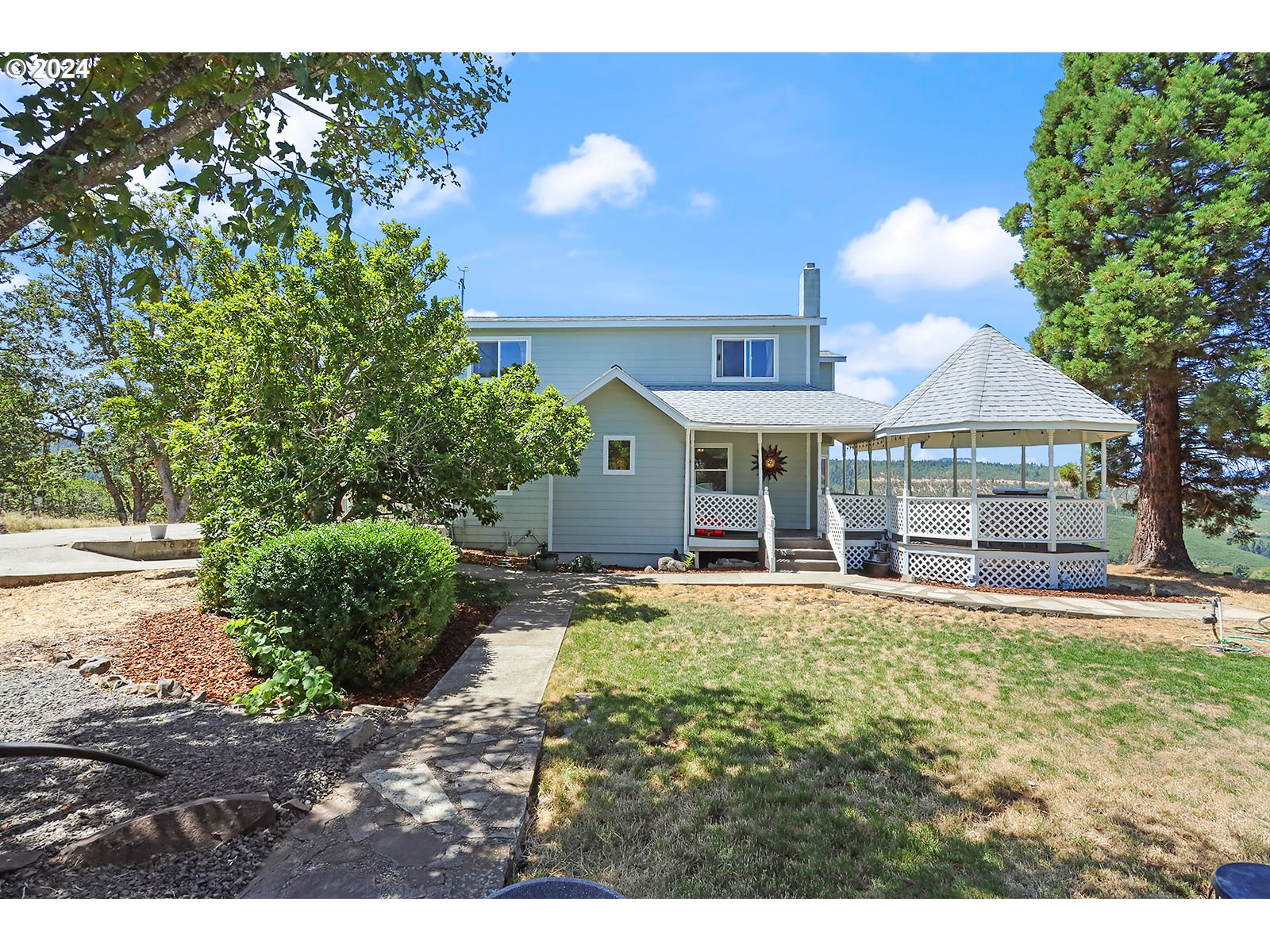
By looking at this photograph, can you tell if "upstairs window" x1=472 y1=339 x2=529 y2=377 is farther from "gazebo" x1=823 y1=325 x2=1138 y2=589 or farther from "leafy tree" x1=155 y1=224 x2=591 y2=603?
"gazebo" x1=823 y1=325 x2=1138 y2=589

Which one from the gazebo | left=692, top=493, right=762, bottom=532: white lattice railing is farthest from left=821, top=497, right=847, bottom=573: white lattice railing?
left=692, top=493, right=762, bottom=532: white lattice railing

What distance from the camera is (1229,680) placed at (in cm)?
626

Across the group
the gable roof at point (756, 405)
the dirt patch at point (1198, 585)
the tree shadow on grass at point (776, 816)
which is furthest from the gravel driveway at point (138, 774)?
the dirt patch at point (1198, 585)

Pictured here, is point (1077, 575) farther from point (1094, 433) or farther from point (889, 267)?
point (889, 267)

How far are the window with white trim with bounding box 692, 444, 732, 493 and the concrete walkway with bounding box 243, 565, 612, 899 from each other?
34.2ft

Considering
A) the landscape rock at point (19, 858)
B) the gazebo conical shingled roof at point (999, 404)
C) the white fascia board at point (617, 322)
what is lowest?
the landscape rock at point (19, 858)

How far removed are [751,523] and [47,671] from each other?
12052 millimetres

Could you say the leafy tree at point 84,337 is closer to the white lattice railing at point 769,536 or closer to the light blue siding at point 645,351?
the light blue siding at point 645,351

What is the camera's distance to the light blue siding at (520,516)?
14656 mm

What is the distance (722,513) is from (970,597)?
222 inches

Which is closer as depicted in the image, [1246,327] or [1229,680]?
[1229,680]

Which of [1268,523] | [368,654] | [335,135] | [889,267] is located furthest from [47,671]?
[1268,523]

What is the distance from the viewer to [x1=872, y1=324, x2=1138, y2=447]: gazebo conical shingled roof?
439 inches

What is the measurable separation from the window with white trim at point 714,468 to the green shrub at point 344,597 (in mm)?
10774
